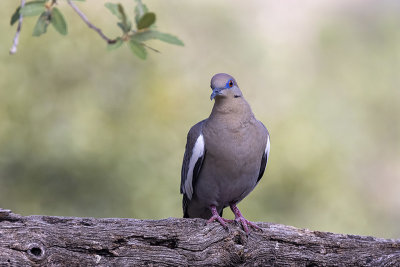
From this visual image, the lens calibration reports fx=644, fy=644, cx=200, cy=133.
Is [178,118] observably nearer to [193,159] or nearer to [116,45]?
[193,159]

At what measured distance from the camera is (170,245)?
470 cm

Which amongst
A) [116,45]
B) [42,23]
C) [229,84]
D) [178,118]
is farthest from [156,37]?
[178,118]

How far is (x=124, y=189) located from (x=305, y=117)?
2.99 metres

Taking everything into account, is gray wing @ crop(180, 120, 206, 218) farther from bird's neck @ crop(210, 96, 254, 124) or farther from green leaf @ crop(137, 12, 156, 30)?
green leaf @ crop(137, 12, 156, 30)

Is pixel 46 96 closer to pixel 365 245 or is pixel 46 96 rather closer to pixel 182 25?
pixel 182 25

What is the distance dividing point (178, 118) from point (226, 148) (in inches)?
160

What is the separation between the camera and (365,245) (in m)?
5.11

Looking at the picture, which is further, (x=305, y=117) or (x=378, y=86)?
(x=378, y=86)

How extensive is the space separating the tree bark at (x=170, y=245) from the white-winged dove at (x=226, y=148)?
364mm

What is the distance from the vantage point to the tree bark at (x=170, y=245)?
4.21m

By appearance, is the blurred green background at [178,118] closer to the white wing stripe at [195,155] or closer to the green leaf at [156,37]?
the white wing stripe at [195,155]

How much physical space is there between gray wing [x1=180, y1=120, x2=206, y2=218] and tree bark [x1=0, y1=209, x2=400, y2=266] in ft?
2.17

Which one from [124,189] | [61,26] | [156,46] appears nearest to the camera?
→ [61,26]

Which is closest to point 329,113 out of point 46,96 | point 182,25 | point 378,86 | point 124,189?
point 378,86
